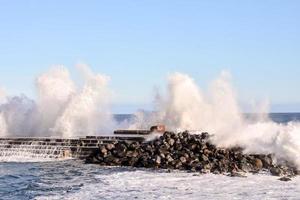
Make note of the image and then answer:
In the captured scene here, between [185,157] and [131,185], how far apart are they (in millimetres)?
5221

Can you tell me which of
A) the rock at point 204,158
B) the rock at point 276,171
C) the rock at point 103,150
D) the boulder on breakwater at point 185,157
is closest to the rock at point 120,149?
the boulder on breakwater at point 185,157

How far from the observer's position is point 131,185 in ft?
67.5

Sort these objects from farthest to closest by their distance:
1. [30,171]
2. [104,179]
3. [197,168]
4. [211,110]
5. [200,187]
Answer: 1. [211,110]
2. [30,171]
3. [197,168]
4. [104,179]
5. [200,187]

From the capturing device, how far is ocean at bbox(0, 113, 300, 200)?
60.8 ft

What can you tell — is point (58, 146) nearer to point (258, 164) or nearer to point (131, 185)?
point (131, 185)

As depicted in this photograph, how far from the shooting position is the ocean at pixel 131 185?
18547mm

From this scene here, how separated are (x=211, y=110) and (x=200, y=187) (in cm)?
1883

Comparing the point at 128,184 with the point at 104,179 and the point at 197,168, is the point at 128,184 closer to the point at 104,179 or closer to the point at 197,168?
the point at 104,179

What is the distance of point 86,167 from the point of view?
85.8 feet

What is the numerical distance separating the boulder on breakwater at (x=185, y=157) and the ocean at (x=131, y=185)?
0.95 meters

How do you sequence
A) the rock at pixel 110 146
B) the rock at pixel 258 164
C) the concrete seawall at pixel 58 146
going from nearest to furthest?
the rock at pixel 258 164
the rock at pixel 110 146
the concrete seawall at pixel 58 146

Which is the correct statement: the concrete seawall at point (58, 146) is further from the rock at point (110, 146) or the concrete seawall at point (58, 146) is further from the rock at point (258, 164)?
the rock at point (258, 164)

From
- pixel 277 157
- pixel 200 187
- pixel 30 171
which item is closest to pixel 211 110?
pixel 277 157

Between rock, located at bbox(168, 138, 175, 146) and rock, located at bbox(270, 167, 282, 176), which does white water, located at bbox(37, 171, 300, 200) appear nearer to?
rock, located at bbox(270, 167, 282, 176)
